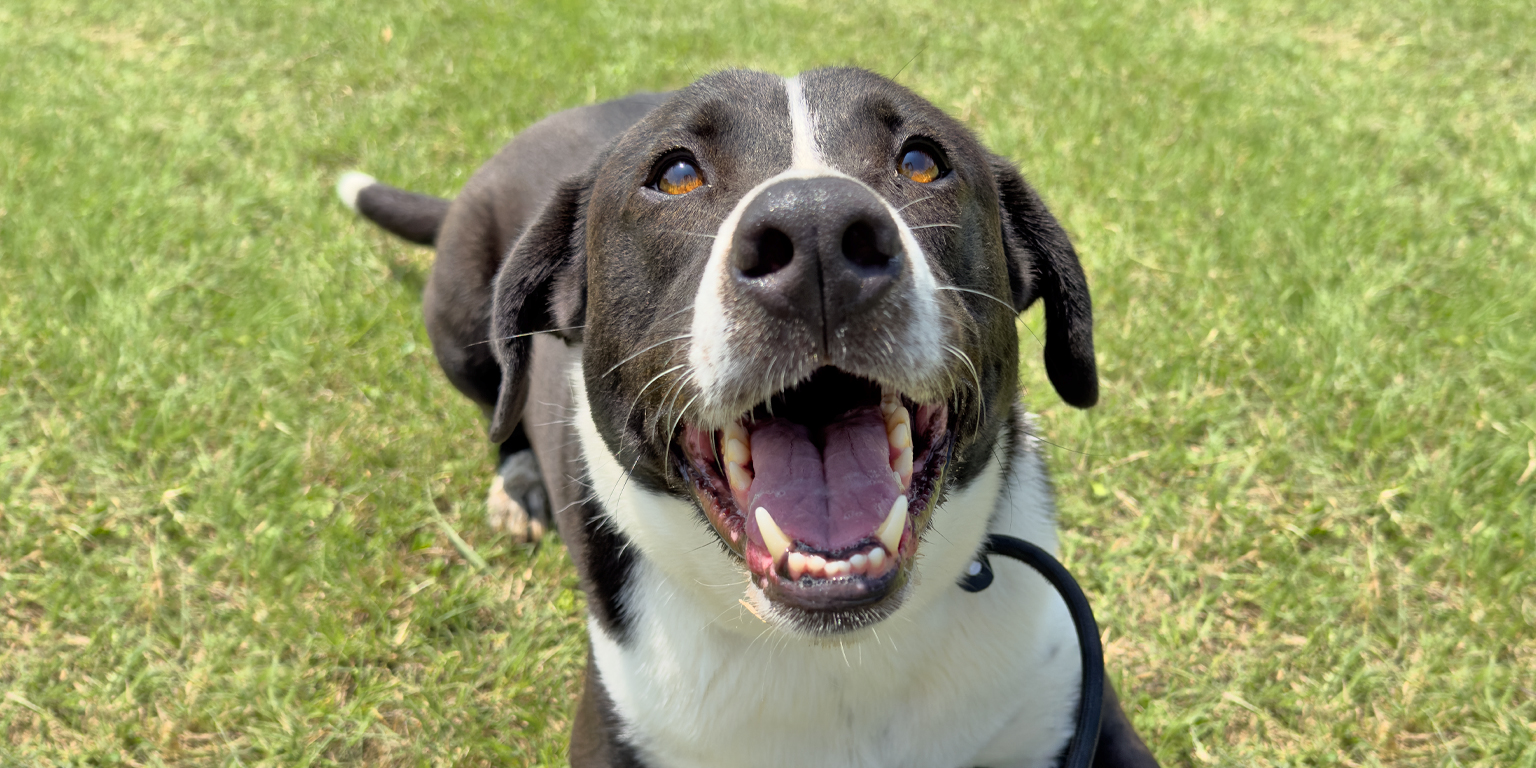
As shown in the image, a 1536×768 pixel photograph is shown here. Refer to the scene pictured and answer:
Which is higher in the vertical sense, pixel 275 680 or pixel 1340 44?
pixel 1340 44

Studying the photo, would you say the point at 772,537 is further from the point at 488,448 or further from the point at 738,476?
the point at 488,448

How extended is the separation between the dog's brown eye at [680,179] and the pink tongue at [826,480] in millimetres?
585

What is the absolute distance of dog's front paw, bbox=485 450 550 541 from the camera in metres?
3.67

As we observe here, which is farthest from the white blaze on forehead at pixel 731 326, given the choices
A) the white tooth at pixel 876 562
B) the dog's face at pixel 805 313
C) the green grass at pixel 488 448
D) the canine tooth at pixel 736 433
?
the green grass at pixel 488 448

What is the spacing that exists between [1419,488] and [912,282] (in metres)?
2.73

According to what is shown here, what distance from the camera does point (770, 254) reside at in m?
1.78

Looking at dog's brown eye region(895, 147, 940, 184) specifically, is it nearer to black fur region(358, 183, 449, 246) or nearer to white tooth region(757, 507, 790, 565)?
white tooth region(757, 507, 790, 565)

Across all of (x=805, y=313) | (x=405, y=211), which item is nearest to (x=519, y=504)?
(x=405, y=211)

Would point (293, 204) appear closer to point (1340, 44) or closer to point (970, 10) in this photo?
point (970, 10)

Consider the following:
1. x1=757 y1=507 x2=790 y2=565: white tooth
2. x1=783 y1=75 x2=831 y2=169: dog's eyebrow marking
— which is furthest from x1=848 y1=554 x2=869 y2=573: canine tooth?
x1=783 y1=75 x2=831 y2=169: dog's eyebrow marking

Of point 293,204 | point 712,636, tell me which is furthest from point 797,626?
point 293,204

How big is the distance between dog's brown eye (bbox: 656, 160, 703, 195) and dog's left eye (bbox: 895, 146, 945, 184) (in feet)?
1.51

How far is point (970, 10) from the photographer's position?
269 inches

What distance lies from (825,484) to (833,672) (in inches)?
25.3
